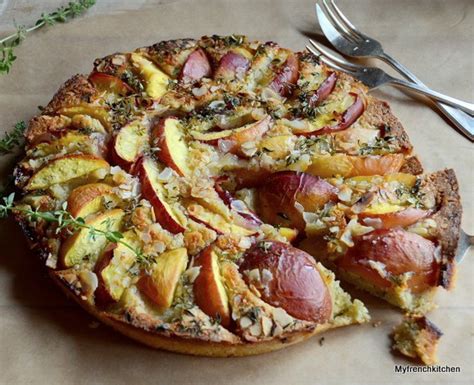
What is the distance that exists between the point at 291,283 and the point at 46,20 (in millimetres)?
2780

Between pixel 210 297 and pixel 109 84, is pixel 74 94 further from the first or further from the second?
pixel 210 297

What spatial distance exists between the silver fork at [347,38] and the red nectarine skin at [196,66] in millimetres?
1112

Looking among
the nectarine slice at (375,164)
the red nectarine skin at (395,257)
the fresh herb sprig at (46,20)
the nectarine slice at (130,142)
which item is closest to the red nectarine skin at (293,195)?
the nectarine slice at (375,164)

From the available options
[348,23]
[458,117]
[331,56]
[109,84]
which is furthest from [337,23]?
[109,84]

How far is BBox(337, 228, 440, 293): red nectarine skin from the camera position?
3244mm

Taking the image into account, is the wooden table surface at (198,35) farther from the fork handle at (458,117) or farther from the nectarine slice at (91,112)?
the nectarine slice at (91,112)

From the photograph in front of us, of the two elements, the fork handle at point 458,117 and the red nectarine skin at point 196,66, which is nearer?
the red nectarine skin at point 196,66

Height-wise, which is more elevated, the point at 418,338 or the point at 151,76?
the point at 151,76

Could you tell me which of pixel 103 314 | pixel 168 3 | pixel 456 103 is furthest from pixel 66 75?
pixel 456 103

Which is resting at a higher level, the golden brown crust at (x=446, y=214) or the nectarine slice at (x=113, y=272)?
the golden brown crust at (x=446, y=214)

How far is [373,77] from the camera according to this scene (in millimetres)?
4406

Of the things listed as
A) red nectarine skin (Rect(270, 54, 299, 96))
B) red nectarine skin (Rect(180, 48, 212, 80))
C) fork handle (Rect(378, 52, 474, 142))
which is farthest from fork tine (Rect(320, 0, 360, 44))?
red nectarine skin (Rect(180, 48, 212, 80))

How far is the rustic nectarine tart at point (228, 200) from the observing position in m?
3.06

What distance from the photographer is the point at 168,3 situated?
4883 mm
